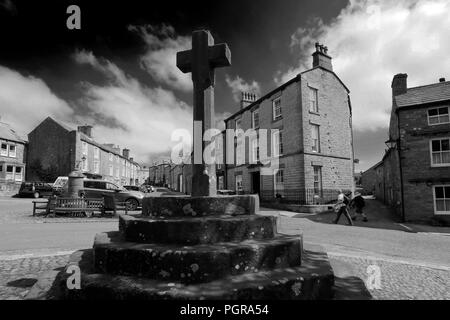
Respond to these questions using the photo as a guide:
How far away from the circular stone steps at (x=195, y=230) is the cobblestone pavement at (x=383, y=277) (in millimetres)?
1699

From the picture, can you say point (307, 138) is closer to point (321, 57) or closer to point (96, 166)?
point (321, 57)

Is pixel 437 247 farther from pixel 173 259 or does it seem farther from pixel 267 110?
pixel 267 110

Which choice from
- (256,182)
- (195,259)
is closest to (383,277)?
(195,259)

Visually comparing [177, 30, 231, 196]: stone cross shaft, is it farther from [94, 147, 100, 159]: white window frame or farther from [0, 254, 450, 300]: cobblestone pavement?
[94, 147, 100, 159]: white window frame

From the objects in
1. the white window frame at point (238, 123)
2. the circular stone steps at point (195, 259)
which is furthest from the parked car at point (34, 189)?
the circular stone steps at point (195, 259)

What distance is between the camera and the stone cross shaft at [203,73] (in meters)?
5.14

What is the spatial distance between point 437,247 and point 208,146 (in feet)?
28.0

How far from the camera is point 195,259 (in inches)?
123

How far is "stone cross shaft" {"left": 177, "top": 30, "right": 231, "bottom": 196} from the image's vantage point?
5145 millimetres

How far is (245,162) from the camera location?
87.8 ft

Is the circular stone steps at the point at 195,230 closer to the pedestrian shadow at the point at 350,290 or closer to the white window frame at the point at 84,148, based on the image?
the pedestrian shadow at the point at 350,290

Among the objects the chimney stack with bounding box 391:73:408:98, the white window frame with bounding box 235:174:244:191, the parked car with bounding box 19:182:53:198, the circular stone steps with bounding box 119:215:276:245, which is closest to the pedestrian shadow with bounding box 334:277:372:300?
the circular stone steps with bounding box 119:215:276:245

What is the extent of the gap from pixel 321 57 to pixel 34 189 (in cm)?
3063
